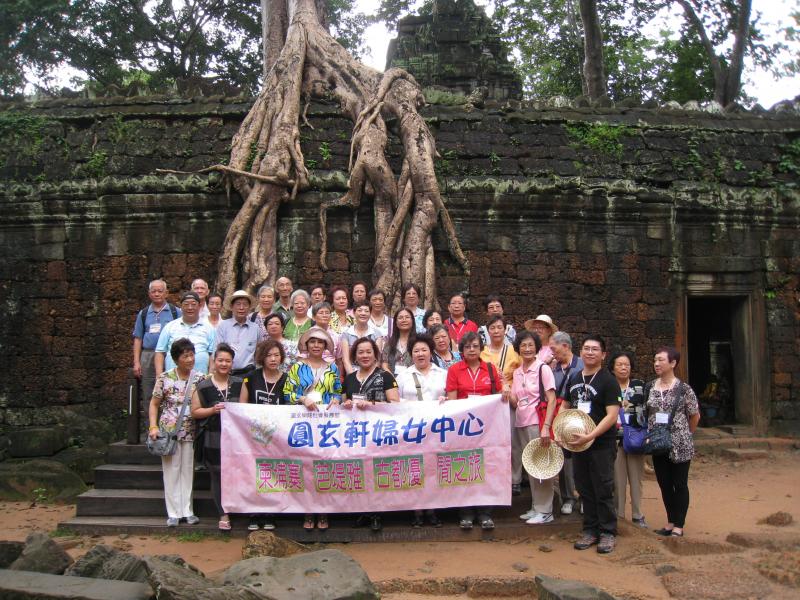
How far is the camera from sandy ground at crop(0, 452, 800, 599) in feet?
15.4

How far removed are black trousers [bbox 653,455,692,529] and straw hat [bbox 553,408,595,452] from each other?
79cm

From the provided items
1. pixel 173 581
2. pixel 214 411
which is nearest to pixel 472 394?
pixel 214 411

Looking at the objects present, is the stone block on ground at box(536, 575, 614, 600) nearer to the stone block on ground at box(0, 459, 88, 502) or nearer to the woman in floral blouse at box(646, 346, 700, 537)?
the woman in floral blouse at box(646, 346, 700, 537)

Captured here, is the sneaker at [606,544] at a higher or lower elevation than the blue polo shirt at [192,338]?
lower

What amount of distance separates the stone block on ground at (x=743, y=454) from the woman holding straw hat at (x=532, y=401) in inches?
173

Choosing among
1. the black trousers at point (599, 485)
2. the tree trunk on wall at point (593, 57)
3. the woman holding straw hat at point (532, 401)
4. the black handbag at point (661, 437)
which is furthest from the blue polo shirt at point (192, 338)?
the tree trunk on wall at point (593, 57)

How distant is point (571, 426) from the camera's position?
532 centimetres

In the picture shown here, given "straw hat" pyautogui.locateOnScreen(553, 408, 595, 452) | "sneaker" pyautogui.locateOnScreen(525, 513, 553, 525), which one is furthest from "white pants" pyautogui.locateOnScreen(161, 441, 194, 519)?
"straw hat" pyautogui.locateOnScreen(553, 408, 595, 452)

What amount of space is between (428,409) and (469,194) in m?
3.67

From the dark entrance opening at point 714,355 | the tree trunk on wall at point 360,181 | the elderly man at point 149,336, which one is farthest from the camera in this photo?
the dark entrance opening at point 714,355

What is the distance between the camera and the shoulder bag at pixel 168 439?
5625 mm

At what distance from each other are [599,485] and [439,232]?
156 inches

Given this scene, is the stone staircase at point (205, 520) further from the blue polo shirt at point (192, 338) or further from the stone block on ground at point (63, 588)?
the stone block on ground at point (63, 588)

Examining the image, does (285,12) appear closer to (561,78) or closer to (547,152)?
(547,152)
